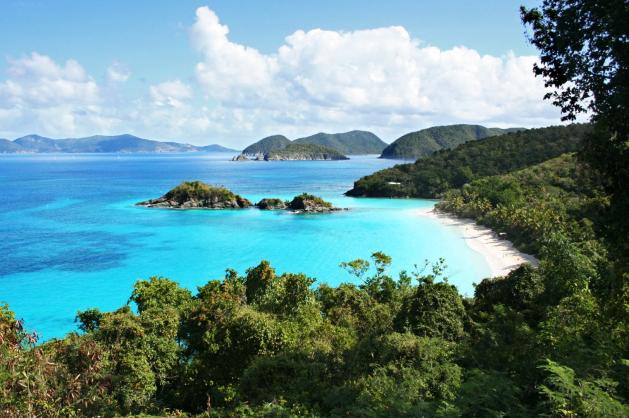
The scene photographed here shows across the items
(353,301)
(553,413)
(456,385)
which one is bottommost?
(353,301)

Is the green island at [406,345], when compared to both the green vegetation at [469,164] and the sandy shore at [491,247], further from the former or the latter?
the green vegetation at [469,164]

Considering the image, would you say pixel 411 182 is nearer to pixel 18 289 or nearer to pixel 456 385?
pixel 18 289

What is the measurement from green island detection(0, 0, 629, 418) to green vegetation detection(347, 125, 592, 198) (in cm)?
8791

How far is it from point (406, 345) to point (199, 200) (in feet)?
288

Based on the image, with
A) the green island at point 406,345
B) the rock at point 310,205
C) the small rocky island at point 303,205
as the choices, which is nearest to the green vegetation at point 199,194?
the small rocky island at point 303,205

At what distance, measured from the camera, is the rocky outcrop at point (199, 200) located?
94562 millimetres

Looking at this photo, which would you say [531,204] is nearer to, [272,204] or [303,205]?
[303,205]

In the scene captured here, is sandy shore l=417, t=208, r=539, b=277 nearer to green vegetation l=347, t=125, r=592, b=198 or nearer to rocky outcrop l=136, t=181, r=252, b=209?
green vegetation l=347, t=125, r=592, b=198

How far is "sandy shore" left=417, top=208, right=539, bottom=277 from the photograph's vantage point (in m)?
47.2

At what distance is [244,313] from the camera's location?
18031mm

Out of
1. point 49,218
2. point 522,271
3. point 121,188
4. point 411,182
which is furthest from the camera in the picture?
point 121,188

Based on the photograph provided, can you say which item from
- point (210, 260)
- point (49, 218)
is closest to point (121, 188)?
point (49, 218)

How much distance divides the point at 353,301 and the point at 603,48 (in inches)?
754

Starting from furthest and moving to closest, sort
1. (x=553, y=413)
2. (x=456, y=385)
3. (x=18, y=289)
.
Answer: (x=18, y=289) → (x=456, y=385) → (x=553, y=413)
